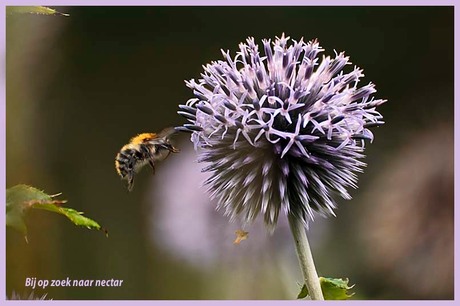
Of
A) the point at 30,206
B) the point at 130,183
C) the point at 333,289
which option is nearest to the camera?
the point at 30,206

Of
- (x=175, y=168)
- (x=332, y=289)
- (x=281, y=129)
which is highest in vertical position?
(x=281, y=129)

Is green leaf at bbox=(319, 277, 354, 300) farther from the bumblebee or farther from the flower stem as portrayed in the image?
the bumblebee

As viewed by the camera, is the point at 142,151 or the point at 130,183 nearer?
the point at 142,151

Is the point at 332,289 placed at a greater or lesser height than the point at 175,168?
lesser

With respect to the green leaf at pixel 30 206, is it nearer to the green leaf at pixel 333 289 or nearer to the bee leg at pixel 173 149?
the bee leg at pixel 173 149

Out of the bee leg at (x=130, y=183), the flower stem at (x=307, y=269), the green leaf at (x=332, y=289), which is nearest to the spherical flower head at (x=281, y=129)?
the flower stem at (x=307, y=269)

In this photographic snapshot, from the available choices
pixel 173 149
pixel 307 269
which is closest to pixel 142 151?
pixel 173 149

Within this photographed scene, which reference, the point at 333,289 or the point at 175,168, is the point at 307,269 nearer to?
the point at 333,289
